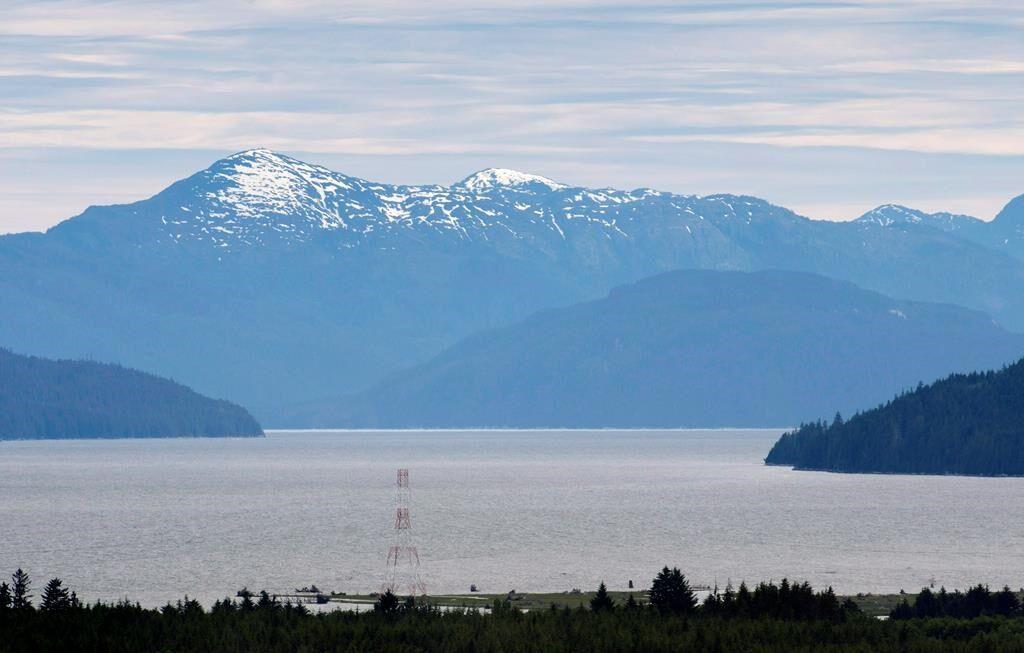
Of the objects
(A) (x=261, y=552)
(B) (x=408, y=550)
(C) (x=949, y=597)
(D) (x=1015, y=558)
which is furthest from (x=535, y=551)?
(C) (x=949, y=597)

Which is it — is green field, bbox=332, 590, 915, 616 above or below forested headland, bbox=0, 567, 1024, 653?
above

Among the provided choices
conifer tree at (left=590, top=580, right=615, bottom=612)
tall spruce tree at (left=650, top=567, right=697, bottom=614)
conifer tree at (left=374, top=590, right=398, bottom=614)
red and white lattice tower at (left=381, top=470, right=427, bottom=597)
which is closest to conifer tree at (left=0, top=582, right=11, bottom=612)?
conifer tree at (left=374, top=590, right=398, bottom=614)

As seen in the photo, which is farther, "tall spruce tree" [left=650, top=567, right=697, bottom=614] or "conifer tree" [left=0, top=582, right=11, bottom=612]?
"tall spruce tree" [left=650, top=567, right=697, bottom=614]

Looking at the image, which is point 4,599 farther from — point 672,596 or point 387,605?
point 672,596

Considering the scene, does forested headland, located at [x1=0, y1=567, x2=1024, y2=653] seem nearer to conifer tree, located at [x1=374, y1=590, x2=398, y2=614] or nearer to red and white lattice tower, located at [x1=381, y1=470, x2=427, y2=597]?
conifer tree, located at [x1=374, y1=590, x2=398, y2=614]

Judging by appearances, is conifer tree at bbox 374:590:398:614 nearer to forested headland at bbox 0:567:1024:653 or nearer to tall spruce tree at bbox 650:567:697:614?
forested headland at bbox 0:567:1024:653

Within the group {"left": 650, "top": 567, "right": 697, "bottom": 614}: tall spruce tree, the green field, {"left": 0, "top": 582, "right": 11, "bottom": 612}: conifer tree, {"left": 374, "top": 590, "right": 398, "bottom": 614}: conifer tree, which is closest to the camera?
{"left": 0, "top": 582, "right": 11, "bottom": 612}: conifer tree

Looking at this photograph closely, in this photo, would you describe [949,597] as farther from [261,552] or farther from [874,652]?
[261,552]

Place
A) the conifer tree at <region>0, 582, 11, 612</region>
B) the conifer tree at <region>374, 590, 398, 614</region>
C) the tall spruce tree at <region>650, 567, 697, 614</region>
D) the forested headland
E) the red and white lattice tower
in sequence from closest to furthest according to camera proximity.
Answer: the forested headland
the conifer tree at <region>0, 582, 11, 612</region>
the conifer tree at <region>374, 590, 398, 614</region>
the tall spruce tree at <region>650, 567, 697, 614</region>
the red and white lattice tower

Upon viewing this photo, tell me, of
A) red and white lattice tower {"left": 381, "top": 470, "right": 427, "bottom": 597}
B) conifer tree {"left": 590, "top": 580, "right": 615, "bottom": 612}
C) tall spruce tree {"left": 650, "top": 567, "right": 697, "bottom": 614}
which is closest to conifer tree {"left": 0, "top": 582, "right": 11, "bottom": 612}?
red and white lattice tower {"left": 381, "top": 470, "right": 427, "bottom": 597}

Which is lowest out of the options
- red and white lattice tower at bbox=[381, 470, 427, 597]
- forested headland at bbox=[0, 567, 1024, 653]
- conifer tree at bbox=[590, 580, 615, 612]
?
forested headland at bbox=[0, 567, 1024, 653]
